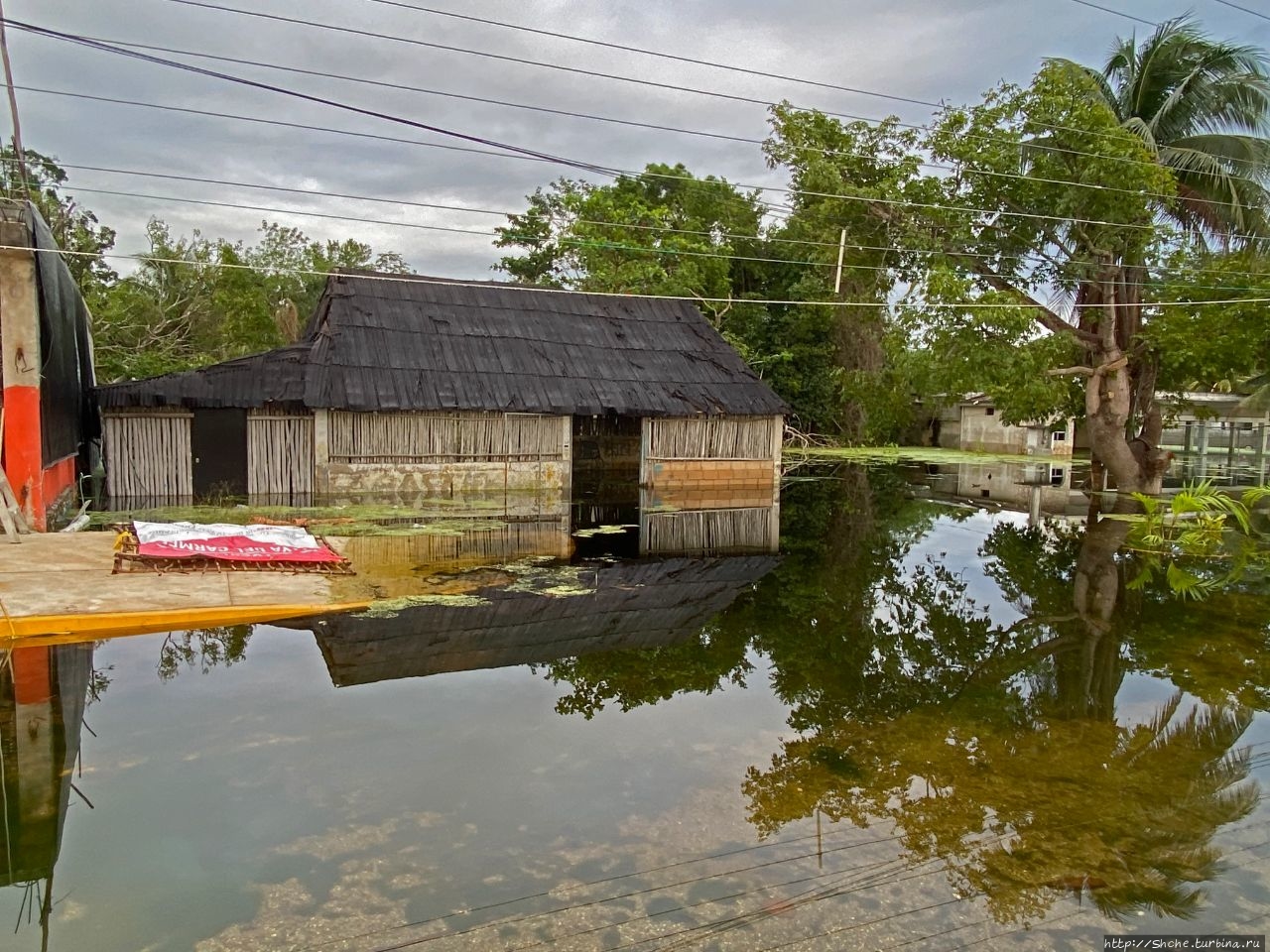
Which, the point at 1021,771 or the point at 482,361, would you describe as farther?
the point at 482,361

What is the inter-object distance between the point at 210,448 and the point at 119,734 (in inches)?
479

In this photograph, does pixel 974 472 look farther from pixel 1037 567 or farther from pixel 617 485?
pixel 1037 567

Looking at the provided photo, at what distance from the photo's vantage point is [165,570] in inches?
346

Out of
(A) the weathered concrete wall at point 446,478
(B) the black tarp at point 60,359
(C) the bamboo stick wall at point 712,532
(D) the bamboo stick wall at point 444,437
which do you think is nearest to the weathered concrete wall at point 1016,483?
(C) the bamboo stick wall at point 712,532

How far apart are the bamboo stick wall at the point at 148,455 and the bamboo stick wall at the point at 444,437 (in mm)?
2717

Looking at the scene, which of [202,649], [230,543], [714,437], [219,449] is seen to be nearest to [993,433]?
[714,437]

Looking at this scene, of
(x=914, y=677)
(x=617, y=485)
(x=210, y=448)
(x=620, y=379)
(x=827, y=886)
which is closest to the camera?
(x=827, y=886)

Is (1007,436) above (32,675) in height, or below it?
above

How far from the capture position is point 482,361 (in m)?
18.5

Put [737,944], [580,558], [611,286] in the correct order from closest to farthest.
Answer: [737,944], [580,558], [611,286]

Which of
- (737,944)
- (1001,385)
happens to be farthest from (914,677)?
(1001,385)

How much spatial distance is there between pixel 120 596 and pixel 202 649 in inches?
49.2

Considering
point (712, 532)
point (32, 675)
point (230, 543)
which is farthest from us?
point (712, 532)

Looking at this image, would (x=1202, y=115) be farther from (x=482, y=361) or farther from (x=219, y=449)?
(x=219, y=449)
